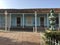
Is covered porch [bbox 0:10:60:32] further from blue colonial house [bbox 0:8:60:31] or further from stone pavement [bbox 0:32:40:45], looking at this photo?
stone pavement [bbox 0:32:40:45]

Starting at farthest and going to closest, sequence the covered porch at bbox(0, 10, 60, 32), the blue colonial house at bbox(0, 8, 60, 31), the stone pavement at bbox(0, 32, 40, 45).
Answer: the covered porch at bbox(0, 10, 60, 32) < the blue colonial house at bbox(0, 8, 60, 31) < the stone pavement at bbox(0, 32, 40, 45)


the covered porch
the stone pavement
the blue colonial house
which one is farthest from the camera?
the covered porch

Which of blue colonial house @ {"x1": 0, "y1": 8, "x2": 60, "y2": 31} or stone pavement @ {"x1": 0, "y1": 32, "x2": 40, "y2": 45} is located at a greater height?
blue colonial house @ {"x1": 0, "y1": 8, "x2": 60, "y2": 31}

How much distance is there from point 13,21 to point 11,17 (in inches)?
31.6

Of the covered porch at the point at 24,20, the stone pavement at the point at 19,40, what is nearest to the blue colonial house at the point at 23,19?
the covered porch at the point at 24,20

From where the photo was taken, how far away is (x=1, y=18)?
89.2ft

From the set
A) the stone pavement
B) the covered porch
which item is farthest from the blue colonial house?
the stone pavement

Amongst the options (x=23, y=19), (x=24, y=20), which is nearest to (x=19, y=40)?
(x=23, y=19)

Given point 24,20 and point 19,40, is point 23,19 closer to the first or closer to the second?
point 24,20

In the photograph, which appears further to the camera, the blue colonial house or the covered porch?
the covered porch

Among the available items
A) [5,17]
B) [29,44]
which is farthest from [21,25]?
[29,44]

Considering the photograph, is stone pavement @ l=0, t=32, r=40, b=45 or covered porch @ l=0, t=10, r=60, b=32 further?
covered porch @ l=0, t=10, r=60, b=32

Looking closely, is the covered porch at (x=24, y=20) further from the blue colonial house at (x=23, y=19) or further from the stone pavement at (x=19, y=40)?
the stone pavement at (x=19, y=40)

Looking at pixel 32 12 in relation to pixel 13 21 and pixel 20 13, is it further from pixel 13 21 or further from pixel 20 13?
pixel 13 21
